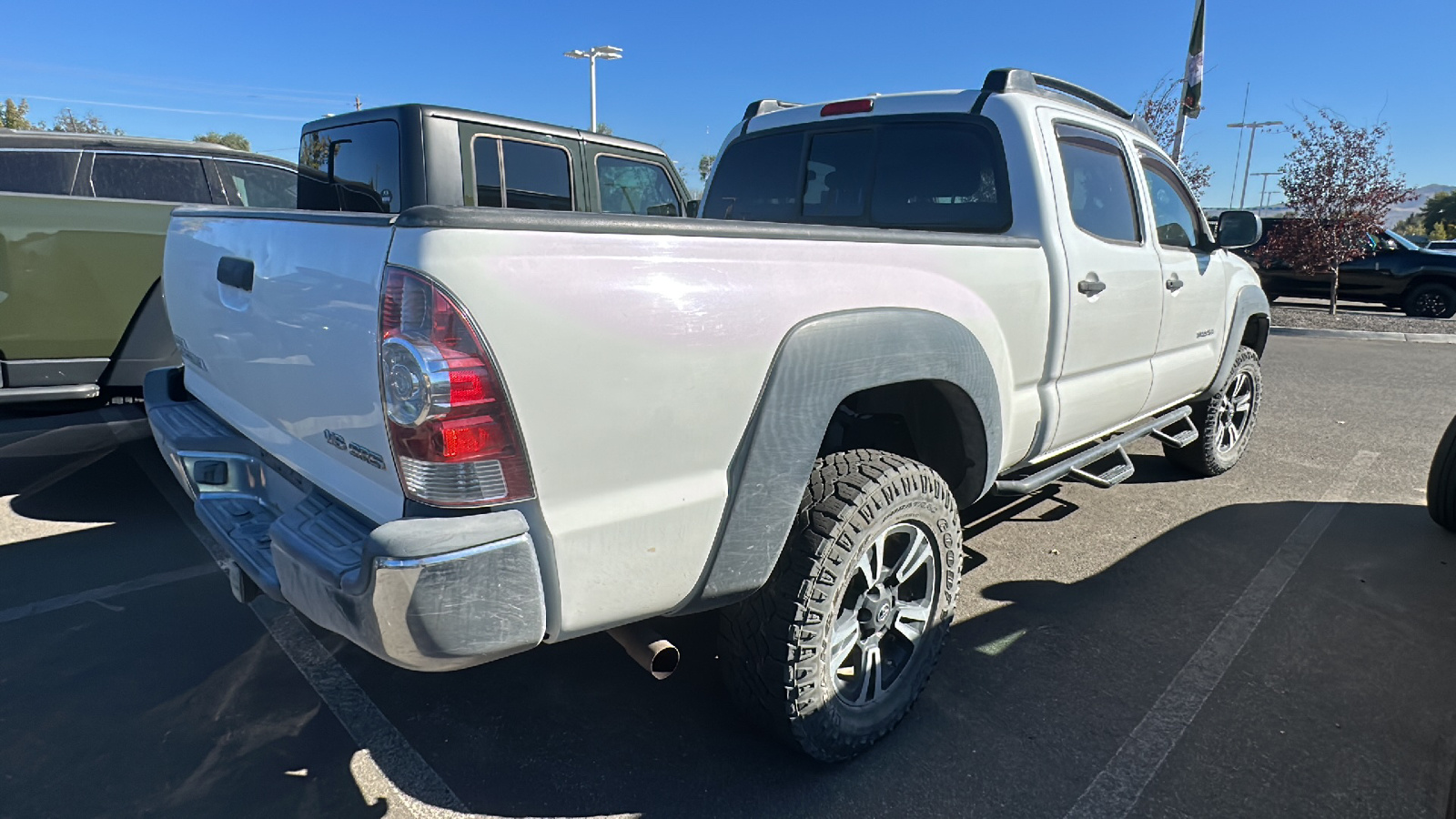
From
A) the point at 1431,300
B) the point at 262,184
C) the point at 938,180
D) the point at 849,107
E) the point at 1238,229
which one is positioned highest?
the point at 849,107

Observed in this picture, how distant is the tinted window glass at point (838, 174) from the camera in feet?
11.6

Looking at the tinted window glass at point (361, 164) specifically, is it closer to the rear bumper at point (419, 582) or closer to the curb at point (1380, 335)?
the rear bumper at point (419, 582)

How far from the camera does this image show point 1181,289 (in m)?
3.99

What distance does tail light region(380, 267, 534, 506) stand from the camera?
1.57 meters

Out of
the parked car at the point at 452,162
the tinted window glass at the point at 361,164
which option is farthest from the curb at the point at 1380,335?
the tinted window glass at the point at 361,164

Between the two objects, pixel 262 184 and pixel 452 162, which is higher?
pixel 452 162

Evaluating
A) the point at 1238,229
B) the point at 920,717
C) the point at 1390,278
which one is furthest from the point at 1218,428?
the point at 1390,278

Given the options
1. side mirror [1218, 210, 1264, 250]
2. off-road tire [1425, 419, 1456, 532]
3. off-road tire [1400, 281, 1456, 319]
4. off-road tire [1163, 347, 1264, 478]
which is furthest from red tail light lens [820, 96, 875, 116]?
off-road tire [1400, 281, 1456, 319]

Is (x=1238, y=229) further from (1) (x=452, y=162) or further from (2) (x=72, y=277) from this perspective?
(2) (x=72, y=277)

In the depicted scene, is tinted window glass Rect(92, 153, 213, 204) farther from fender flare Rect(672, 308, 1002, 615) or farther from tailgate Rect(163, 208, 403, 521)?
fender flare Rect(672, 308, 1002, 615)

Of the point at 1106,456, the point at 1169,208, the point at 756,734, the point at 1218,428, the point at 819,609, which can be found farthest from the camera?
the point at 1218,428

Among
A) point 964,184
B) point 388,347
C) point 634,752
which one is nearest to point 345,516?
point 388,347

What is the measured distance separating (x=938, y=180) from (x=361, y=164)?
12.5ft

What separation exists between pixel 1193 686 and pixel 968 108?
2212mm
